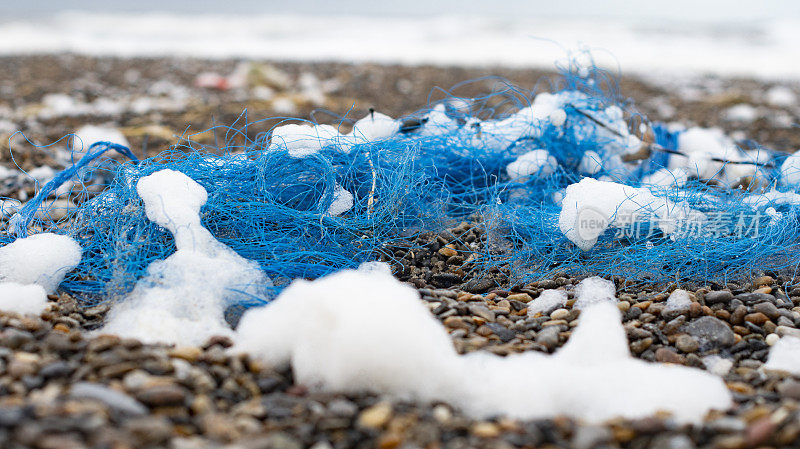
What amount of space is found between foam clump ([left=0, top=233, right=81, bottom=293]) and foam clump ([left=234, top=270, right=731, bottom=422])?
39.9 inches

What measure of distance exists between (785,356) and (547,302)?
800mm

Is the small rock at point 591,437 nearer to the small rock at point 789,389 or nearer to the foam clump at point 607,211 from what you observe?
the small rock at point 789,389

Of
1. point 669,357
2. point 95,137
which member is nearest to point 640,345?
point 669,357

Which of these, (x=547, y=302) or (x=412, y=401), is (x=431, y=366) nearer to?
(x=412, y=401)

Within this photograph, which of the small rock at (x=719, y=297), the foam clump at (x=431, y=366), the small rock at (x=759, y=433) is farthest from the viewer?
the small rock at (x=719, y=297)

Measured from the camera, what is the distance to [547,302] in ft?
8.24

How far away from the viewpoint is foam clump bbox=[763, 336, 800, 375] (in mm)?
2104

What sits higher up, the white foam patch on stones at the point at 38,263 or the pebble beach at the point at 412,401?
the white foam patch on stones at the point at 38,263

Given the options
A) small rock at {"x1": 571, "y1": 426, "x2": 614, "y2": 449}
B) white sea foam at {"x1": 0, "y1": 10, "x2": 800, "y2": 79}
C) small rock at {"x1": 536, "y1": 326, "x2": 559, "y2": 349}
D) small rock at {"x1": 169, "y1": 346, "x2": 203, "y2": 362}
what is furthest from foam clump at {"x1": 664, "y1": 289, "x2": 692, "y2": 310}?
white sea foam at {"x1": 0, "y1": 10, "x2": 800, "y2": 79}

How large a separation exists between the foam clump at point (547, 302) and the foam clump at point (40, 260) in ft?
5.90

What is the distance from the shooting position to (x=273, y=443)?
59.6 inches

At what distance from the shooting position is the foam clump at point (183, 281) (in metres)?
2.18

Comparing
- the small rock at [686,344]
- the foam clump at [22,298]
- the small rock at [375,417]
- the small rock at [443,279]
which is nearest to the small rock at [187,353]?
the small rock at [375,417]

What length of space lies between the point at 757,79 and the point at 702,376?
1021cm
